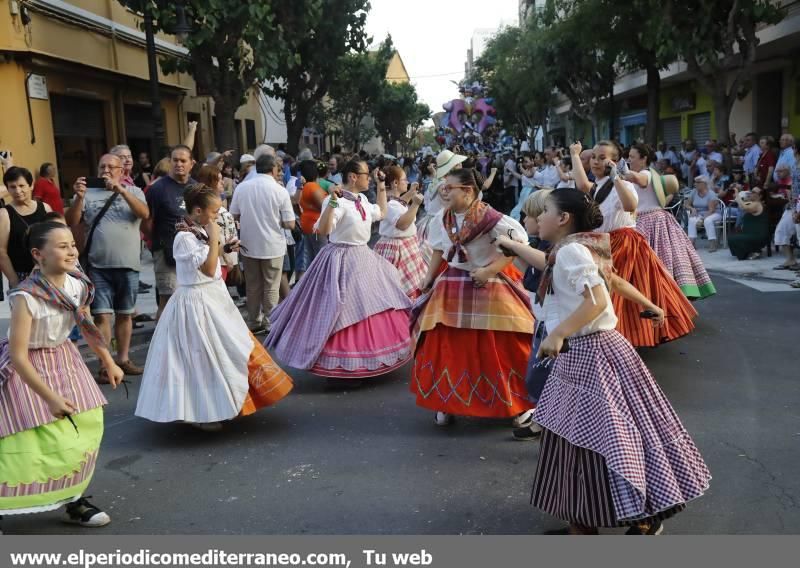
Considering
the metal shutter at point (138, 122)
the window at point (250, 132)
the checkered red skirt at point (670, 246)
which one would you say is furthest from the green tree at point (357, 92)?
the checkered red skirt at point (670, 246)

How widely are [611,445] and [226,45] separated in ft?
45.6

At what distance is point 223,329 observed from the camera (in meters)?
5.06

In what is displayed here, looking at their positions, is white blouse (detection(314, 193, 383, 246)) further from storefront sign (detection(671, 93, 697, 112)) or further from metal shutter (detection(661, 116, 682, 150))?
metal shutter (detection(661, 116, 682, 150))

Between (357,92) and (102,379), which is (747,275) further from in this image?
(357,92)

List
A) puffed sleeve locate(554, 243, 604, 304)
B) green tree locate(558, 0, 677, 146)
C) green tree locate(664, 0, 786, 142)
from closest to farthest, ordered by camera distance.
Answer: puffed sleeve locate(554, 243, 604, 304), green tree locate(664, 0, 786, 142), green tree locate(558, 0, 677, 146)

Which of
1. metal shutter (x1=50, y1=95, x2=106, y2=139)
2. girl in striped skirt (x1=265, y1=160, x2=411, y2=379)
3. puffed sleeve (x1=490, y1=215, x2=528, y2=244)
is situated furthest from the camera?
metal shutter (x1=50, y1=95, x2=106, y2=139)

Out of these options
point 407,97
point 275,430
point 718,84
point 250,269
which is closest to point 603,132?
point 407,97

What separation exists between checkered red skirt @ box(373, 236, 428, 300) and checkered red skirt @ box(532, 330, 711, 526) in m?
4.09

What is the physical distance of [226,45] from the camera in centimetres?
1535

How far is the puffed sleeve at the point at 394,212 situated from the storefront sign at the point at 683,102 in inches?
940

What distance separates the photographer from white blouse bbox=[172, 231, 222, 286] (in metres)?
4.96

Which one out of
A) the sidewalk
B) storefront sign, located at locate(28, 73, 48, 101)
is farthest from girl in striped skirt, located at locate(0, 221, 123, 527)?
storefront sign, located at locate(28, 73, 48, 101)

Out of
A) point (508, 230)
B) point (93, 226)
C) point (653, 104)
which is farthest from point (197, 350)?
point (653, 104)

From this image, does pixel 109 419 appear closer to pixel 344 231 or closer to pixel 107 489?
pixel 107 489
